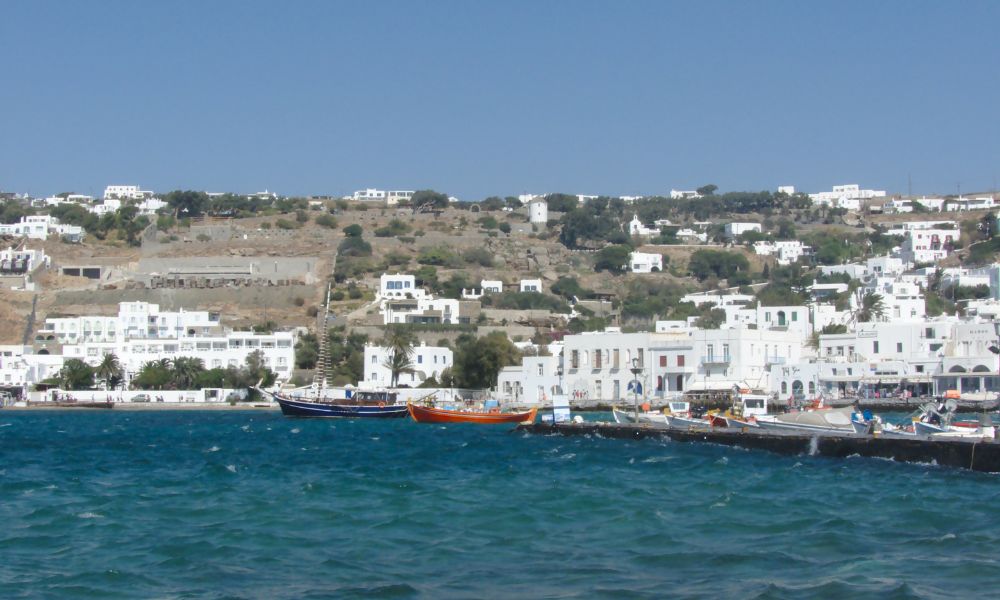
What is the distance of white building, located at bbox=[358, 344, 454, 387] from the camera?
71.7m

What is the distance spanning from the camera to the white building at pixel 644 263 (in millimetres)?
116000

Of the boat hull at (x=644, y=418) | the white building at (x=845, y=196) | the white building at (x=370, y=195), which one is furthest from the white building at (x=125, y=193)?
the boat hull at (x=644, y=418)

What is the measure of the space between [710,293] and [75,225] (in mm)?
62219

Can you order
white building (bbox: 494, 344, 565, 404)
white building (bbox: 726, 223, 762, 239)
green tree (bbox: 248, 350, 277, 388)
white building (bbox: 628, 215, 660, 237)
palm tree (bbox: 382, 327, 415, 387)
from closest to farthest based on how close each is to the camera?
white building (bbox: 494, 344, 565, 404) < palm tree (bbox: 382, 327, 415, 387) < green tree (bbox: 248, 350, 277, 388) < white building (bbox: 628, 215, 660, 237) < white building (bbox: 726, 223, 762, 239)

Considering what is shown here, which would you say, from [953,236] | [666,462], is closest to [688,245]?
[953,236]

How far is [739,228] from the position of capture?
143125 millimetres

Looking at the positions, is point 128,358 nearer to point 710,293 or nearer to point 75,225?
point 710,293

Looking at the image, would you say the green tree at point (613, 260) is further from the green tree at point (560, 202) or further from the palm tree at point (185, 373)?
the palm tree at point (185, 373)

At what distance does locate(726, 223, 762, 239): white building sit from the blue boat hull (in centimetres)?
8654

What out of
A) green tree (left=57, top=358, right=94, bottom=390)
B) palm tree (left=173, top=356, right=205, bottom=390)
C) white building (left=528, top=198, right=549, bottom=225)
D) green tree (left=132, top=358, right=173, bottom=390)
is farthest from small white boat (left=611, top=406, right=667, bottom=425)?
white building (left=528, top=198, right=549, bottom=225)

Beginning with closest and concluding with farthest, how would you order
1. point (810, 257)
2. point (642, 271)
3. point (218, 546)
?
point (218, 546) < point (642, 271) < point (810, 257)

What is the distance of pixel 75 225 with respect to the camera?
5128 inches

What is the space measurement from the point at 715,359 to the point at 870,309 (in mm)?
18893

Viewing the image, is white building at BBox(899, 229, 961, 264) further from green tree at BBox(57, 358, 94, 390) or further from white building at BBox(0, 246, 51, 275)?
white building at BBox(0, 246, 51, 275)
